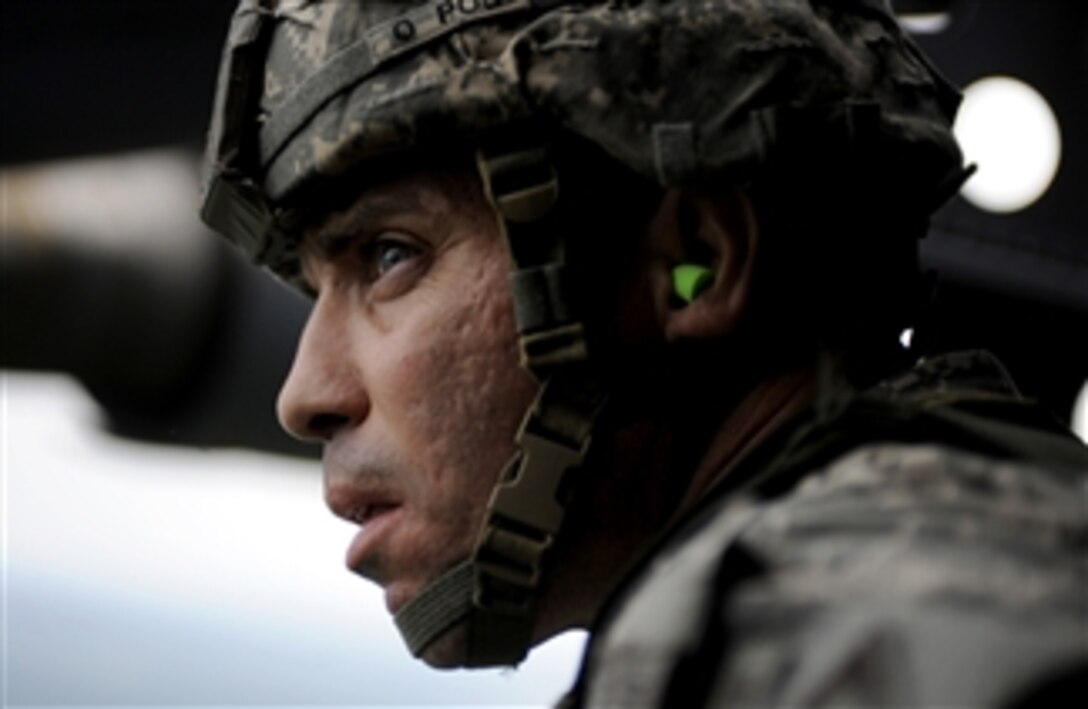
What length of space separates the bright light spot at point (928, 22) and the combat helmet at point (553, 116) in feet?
8.66

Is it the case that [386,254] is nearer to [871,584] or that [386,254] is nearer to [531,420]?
[531,420]

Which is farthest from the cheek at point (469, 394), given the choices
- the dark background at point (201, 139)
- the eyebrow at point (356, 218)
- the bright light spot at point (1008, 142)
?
the bright light spot at point (1008, 142)

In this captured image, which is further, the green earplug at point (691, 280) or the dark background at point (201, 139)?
the dark background at point (201, 139)

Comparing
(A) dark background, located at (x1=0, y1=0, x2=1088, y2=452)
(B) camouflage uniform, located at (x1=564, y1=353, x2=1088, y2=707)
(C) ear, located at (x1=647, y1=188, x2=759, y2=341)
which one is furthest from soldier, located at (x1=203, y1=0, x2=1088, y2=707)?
(A) dark background, located at (x1=0, y1=0, x2=1088, y2=452)

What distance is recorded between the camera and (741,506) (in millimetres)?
1494

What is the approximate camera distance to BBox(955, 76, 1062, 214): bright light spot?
4.50 meters

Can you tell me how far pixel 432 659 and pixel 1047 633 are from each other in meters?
0.89

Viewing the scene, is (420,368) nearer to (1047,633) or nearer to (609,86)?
(609,86)

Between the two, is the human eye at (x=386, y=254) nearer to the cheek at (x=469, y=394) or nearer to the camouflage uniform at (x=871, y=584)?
the cheek at (x=469, y=394)

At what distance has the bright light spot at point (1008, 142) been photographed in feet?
14.8

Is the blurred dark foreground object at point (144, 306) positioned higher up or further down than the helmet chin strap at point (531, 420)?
further down

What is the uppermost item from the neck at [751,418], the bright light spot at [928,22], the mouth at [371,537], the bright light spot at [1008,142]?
the neck at [751,418]

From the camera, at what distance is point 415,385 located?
74.3 inches

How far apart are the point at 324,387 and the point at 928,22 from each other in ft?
9.70
